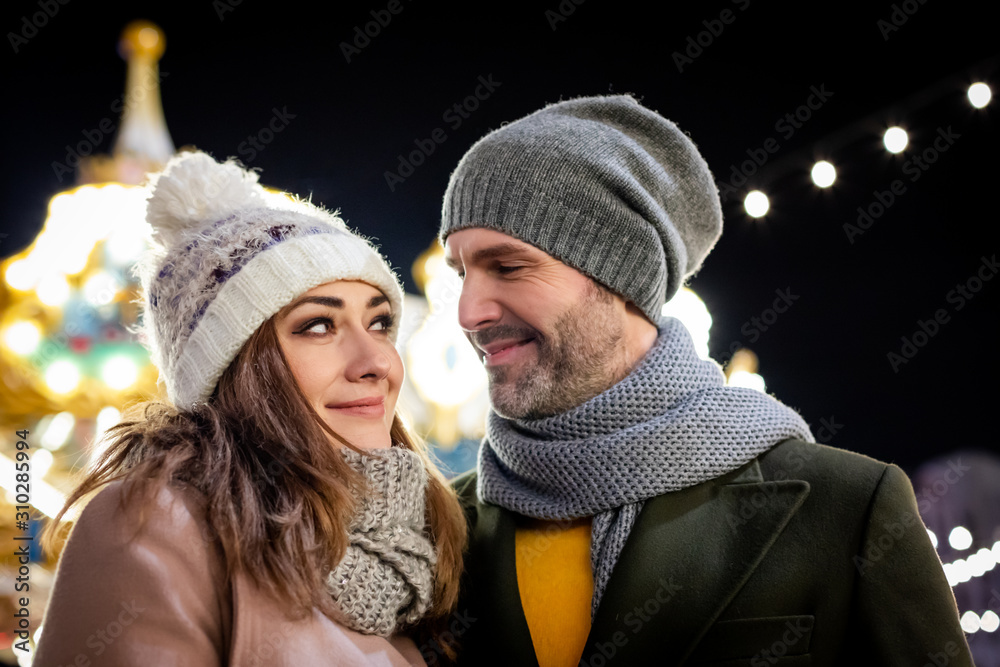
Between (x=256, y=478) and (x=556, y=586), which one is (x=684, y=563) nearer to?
(x=556, y=586)

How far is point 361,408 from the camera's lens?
156 cm

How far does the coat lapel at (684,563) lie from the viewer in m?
1.43

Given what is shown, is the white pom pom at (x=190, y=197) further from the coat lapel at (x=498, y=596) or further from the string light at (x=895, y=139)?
the string light at (x=895, y=139)

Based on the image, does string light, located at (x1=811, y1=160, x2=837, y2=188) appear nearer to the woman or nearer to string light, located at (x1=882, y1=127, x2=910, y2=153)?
string light, located at (x1=882, y1=127, x2=910, y2=153)

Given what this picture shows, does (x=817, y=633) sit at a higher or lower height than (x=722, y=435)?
lower

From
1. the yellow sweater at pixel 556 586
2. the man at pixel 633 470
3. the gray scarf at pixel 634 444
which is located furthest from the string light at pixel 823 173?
the yellow sweater at pixel 556 586

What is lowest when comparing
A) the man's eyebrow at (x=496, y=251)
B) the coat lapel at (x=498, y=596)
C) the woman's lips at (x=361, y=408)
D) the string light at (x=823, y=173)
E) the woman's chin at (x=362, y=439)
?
the coat lapel at (x=498, y=596)

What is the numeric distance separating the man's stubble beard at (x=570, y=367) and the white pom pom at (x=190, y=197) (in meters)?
0.74

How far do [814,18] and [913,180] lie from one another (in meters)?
0.96

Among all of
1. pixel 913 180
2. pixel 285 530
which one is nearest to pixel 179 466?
pixel 285 530

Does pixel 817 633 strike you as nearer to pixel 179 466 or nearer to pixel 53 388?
pixel 179 466

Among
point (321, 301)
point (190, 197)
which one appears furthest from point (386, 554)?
point (190, 197)

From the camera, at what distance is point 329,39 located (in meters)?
4.09

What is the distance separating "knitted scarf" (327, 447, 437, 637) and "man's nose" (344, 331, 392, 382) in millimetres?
158
